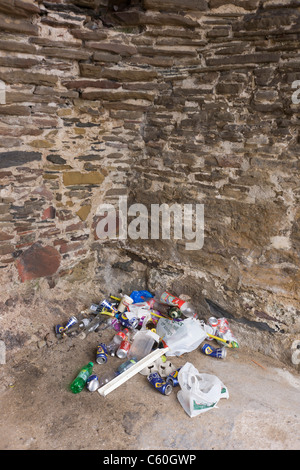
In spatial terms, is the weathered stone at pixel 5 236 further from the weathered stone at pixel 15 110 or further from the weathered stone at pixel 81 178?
the weathered stone at pixel 15 110

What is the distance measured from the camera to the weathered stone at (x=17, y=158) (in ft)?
8.07

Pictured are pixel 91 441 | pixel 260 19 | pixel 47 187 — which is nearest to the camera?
pixel 91 441

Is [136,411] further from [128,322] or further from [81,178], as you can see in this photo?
[81,178]

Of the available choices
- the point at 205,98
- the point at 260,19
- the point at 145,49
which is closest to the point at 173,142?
the point at 205,98

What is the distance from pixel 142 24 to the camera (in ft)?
8.16

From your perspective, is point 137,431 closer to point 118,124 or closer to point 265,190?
point 265,190

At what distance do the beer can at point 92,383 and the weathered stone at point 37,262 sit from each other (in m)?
0.93

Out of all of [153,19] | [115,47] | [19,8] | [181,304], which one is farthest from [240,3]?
[181,304]

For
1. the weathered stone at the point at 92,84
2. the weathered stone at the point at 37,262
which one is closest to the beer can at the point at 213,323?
the weathered stone at the point at 37,262

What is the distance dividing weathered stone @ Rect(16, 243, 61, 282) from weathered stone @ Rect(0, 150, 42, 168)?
0.63m

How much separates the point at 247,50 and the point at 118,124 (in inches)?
41.5

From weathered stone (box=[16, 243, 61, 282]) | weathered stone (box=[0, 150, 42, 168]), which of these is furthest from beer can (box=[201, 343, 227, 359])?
weathered stone (box=[0, 150, 42, 168])

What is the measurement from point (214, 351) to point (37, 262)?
1.48 m

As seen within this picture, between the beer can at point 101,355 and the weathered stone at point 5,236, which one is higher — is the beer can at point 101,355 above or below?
below
